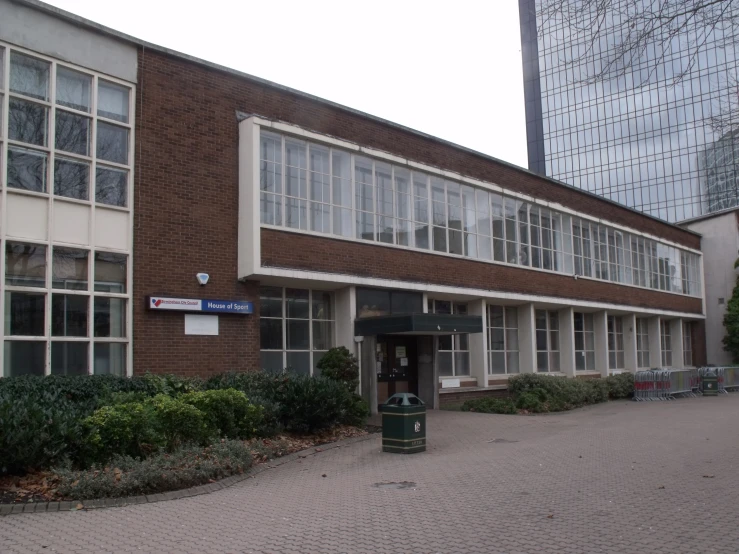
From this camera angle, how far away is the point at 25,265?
12.7m

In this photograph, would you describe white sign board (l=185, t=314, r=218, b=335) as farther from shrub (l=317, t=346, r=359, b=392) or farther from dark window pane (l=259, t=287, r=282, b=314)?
shrub (l=317, t=346, r=359, b=392)

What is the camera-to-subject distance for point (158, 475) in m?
9.19

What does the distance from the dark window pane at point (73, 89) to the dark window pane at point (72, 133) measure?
201 millimetres

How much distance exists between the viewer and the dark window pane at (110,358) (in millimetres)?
13453

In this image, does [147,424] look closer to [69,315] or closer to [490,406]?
[69,315]

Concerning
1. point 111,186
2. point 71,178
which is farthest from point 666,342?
point 71,178

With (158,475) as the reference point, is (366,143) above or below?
above

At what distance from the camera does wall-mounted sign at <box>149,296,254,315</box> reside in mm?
A: 14095

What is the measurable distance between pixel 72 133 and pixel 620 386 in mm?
20335

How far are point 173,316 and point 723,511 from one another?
1015cm

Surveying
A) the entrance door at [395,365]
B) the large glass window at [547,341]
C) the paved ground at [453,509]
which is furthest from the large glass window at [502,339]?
the paved ground at [453,509]

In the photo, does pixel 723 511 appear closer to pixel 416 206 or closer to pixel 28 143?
pixel 28 143

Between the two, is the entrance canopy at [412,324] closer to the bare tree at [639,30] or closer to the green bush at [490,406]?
the green bush at [490,406]

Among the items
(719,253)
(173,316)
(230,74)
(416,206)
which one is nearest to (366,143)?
(416,206)
